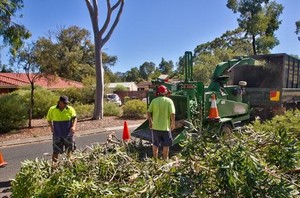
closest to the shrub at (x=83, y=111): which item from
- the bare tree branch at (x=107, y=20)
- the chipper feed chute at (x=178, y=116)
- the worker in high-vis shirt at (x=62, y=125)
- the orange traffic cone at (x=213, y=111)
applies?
the bare tree branch at (x=107, y=20)

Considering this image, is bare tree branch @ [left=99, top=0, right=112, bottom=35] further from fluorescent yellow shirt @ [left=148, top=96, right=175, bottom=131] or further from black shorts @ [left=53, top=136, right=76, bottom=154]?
fluorescent yellow shirt @ [left=148, top=96, right=175, bottom=131]

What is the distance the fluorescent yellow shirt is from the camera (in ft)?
20.5

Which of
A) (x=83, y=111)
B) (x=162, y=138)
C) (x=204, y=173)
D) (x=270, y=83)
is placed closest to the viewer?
(x=204, y=173)

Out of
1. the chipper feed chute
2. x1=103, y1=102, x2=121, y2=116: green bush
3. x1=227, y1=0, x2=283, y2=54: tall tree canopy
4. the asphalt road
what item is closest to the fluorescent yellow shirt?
the chipper feed chute

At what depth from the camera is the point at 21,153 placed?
923cm

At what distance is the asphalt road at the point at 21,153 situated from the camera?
6.67 m

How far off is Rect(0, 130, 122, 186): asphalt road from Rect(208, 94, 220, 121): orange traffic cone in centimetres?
426

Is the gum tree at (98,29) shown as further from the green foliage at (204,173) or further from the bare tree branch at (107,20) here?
the green foliage at (204,173)

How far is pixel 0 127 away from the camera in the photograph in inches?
509

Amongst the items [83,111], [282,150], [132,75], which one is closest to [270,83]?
[282,150]

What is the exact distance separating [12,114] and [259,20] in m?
22.6

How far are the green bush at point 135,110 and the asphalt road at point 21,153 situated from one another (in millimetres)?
4931

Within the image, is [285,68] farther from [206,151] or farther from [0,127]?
[0,127]

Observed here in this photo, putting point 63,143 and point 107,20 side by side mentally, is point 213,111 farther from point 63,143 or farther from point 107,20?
point 107,20
